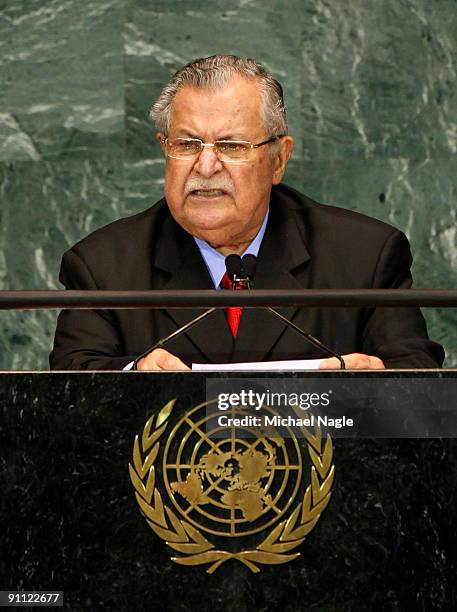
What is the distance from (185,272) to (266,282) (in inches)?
7.5

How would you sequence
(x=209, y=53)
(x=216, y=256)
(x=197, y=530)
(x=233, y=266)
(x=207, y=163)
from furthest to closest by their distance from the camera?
(x=209, y=53) < (x=216, y=256) < (x=207, y=163) < (x=233, y=266) < (x=197, y=530)

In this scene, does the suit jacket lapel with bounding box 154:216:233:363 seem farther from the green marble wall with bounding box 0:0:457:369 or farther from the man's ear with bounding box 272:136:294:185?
the green marble wall with bounding box 0:0:457:369

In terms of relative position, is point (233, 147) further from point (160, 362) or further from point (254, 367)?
point (254, 367)

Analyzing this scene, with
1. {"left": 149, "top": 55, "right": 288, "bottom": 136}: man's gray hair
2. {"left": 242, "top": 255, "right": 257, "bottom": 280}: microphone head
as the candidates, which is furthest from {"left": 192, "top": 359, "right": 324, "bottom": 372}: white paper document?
{"left": 149, "top": 55, "right": 288, "bottom": 136}: man's gray hair

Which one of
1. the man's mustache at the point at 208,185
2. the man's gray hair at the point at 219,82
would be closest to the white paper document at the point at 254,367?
the man's mustache at the point at 208,185

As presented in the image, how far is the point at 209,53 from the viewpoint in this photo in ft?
14.0

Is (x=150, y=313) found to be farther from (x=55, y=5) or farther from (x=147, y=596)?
(x=55, y=5)

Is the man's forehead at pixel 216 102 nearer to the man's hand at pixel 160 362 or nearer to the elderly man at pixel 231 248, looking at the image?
the elderly man at pixel 231 248

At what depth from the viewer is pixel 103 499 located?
208 centimetres

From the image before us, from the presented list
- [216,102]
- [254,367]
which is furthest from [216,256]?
[254,367]

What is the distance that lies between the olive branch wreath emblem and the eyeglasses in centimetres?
104

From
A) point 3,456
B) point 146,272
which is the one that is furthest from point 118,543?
point 146,272

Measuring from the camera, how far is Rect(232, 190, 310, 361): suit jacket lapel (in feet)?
9.00

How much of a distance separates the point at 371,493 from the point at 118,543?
0.40m
